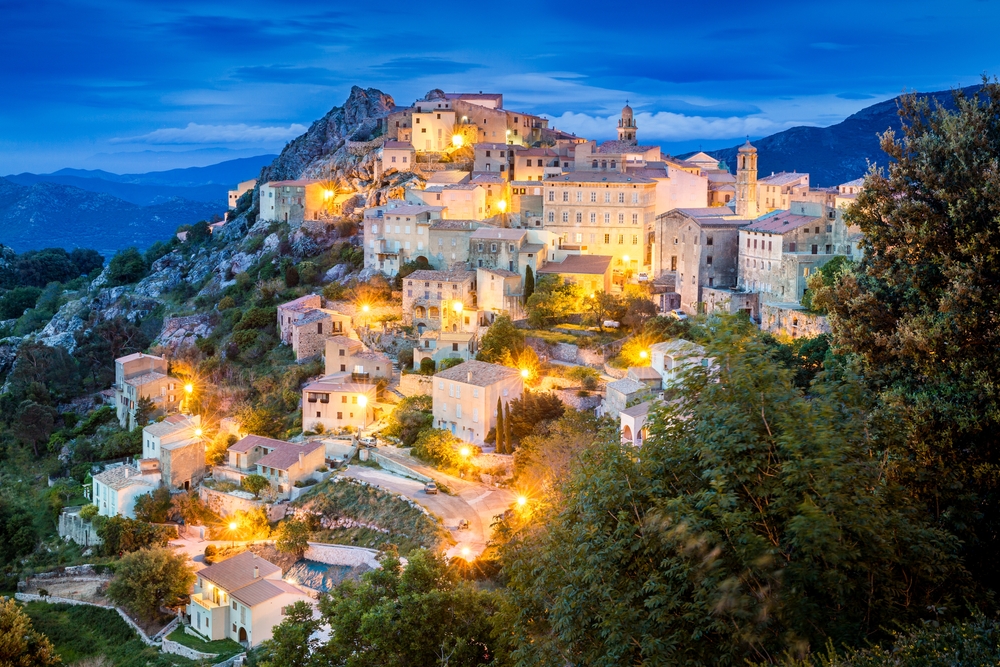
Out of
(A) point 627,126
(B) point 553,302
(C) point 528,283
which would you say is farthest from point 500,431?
(A) point 627,126

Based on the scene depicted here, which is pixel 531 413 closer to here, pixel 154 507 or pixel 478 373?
pixel 478 373

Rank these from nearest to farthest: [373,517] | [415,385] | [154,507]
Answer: [373,517], [154,507], [415,385]

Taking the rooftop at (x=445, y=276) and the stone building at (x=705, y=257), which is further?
the rooftop at (x=445, y=276)

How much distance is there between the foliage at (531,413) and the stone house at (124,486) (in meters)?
13.1

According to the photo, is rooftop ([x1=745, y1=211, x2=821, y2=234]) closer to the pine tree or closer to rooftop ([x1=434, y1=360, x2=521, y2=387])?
rooftop ([x1=434, y1=360, x2=521, y2=387])

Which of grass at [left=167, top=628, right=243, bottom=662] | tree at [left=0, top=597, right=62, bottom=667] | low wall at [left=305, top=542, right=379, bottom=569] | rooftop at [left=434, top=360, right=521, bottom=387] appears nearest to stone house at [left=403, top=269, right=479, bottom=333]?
rooftop at [left=434, top=360, right=521, bottom=387]

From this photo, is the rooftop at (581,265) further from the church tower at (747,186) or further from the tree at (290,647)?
the tree at (290,647)

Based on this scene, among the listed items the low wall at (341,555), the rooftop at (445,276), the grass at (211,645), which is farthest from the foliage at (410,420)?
the grass at (211,645)

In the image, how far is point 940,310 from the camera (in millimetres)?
11016

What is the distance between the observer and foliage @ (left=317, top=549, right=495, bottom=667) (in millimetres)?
14672

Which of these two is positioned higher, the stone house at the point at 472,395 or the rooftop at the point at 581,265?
the rooftop at the point at 581,265

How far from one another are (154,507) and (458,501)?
11.3m

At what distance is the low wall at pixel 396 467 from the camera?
28.2 metres

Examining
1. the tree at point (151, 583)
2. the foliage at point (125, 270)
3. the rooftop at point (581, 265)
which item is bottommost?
the tree at point (151, 583)
